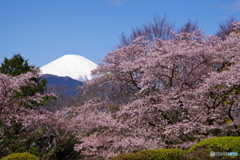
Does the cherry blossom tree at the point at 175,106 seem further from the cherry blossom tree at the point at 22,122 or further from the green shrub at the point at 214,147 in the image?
the green shrub at the point at 214,147

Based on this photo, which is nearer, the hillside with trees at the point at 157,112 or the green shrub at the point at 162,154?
the green shrub at the point at 162,154

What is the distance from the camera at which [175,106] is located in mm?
11047

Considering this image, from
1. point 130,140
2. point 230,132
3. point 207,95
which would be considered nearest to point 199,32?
point 207,95

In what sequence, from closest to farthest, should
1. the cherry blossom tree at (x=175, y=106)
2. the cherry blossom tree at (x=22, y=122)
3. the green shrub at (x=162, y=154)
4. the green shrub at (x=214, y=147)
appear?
the green shrub at (x=214, y=147), the green shrub at (x=162, y=154), the cherry blossom tree at (x=175, y=106), the cherry blossom tree at (x=22, y=122)

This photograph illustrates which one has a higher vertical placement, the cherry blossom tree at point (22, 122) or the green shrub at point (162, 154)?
the cherry blossom tree at point (22, 122)

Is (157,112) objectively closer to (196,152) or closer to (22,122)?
(196,152)

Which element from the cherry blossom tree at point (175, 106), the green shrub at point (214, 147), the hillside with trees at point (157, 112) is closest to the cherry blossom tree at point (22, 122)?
the hillside with trees at point (157, 112)

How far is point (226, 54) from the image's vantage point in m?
11.4

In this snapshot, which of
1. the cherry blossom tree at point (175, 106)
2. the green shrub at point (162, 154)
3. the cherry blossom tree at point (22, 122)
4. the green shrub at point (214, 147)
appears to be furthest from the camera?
the cherry blossom tree at point (22, 122)

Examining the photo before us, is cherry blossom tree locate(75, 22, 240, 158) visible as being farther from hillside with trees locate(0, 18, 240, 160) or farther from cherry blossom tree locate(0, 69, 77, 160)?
cherry blossom tree locate(0, 69, 77, 160)

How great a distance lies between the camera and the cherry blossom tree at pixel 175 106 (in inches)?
406

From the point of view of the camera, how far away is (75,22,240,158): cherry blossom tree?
406 inches

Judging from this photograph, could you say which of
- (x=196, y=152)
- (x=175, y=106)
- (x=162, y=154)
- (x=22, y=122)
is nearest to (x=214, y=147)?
(x=196, y=152)

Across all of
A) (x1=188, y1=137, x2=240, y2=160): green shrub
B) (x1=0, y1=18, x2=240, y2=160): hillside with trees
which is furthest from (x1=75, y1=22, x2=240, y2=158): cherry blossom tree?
(x1=188, y1=137, x2=240, y2=160): green shrub
